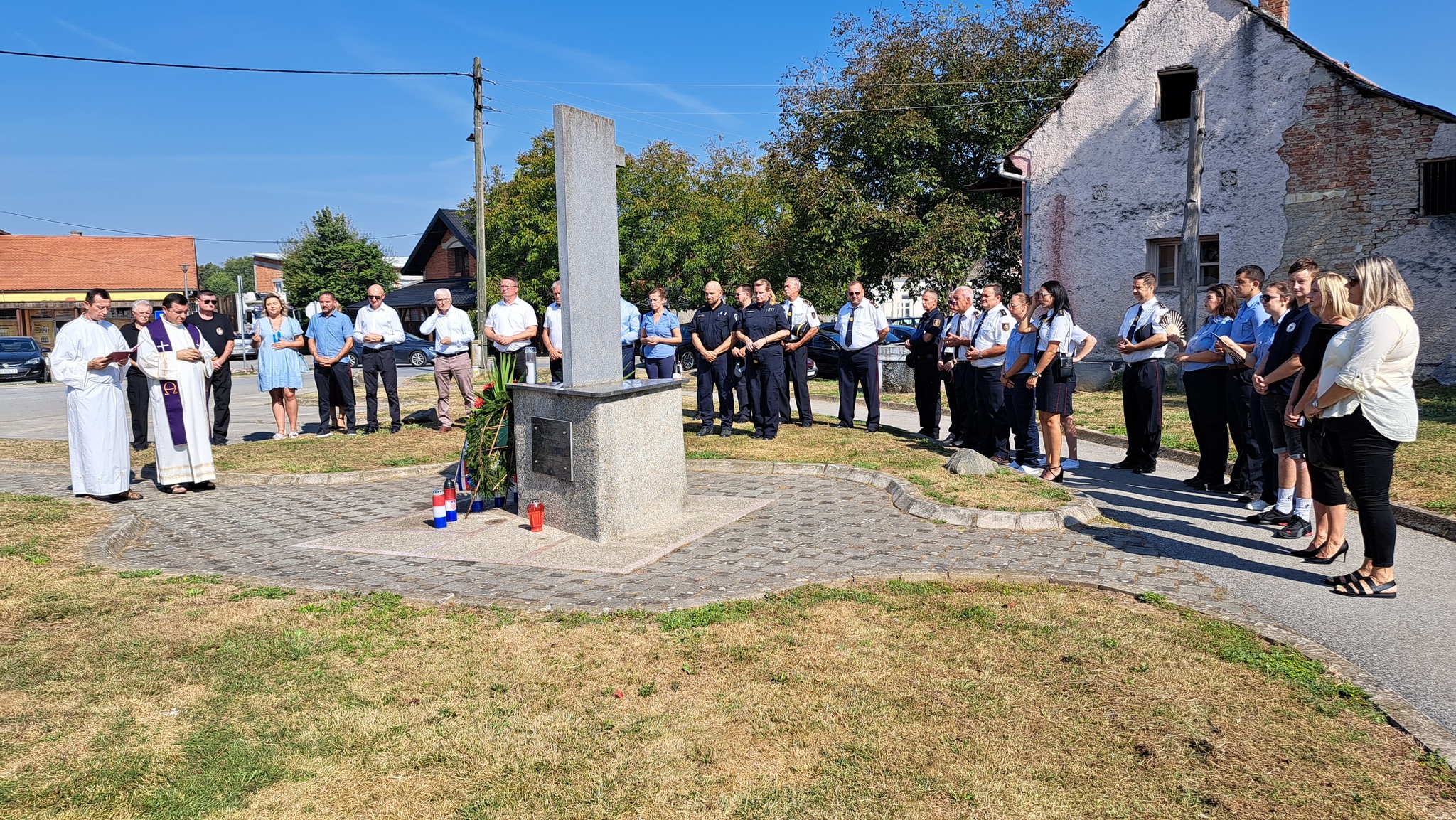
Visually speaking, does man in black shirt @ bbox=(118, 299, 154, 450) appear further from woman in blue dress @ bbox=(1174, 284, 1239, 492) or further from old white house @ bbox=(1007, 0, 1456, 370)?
Answer: old white house @ bbox=(1007, 0, 1456, 370)

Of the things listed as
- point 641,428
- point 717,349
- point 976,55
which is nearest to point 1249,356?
point 641,428

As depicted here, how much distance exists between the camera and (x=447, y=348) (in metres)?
13.1

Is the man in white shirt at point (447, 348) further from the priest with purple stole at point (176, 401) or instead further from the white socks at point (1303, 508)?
the white socks at point (1303, 508)

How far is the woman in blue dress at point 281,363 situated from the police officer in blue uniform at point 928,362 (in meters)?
8.49

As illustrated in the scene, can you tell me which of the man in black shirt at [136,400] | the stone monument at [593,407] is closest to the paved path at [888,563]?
the stone monument at [593,407]

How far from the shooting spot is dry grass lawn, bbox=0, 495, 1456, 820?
325 cm

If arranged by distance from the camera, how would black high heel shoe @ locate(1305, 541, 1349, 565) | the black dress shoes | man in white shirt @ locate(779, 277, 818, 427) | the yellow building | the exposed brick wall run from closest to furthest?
black high heel shoe @ locate(1305, 541, 1349, 565), the black dress shoes, man in white shirt @ locate(779, 277, 818, 427), the exposed brick wall, the yellow building

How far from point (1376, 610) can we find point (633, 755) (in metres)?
4.39

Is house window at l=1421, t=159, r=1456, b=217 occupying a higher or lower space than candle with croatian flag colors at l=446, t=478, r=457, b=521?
higher

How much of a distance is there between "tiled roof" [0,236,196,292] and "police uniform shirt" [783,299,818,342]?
52919 mm

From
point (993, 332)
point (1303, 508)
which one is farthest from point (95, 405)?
point (1303, 508)

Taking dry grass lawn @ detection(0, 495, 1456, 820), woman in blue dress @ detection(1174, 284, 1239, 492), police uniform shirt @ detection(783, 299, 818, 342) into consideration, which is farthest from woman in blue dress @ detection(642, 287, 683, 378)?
dry grass lawn @ detection(0, 495, 1456, 820)

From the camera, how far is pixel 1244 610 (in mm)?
5164

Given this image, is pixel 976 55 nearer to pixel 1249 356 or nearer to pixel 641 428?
pixel 1249 356
